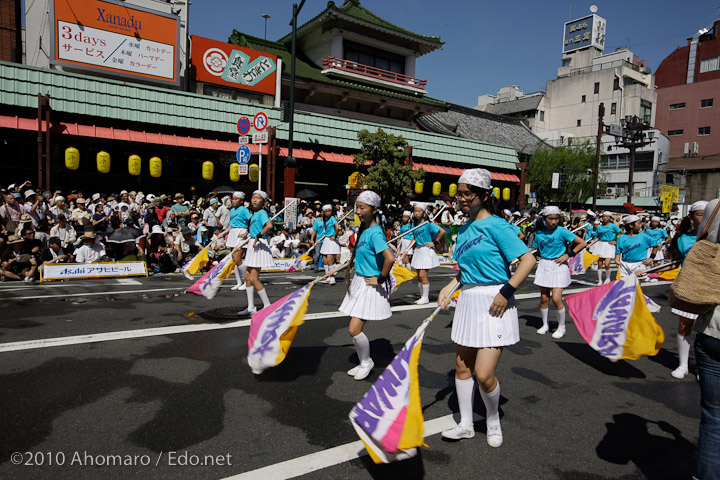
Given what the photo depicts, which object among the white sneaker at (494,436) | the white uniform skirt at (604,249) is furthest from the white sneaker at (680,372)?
the white uniform skirt at (604,249)

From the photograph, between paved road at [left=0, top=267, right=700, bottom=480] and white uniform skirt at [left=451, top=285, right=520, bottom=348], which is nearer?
paved road at [left=0, top=267, right=700, bottom=480]

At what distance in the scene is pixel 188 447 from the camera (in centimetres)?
360

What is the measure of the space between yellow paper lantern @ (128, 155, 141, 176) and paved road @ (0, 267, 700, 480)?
41.9 ft

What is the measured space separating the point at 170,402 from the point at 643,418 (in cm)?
460

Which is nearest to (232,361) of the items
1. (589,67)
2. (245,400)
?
(245,400)

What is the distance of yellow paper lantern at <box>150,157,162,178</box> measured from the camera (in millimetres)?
19416

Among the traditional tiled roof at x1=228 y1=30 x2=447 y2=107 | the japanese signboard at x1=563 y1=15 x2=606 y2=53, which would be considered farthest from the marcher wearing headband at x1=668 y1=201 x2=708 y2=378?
the japanese signboard at x1=563 y1=15 x2=606 y2=53

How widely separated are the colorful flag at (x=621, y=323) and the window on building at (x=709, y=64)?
226ft

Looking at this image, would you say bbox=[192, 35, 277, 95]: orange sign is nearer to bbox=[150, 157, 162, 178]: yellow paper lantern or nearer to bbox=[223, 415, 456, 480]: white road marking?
bbox=[150, 157, 162, 178]: yellow paper lantern

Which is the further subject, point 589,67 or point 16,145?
point 589,67

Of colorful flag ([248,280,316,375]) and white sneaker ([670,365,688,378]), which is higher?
colorful flag ([248,280,316,375])

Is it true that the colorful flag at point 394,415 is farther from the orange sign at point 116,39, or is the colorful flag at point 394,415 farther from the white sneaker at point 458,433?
the orange sign at point 116,39

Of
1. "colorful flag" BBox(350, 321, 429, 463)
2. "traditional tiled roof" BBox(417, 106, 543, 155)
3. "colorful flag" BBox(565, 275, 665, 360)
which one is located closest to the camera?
"colorful flag" BBox(350, 321, 429, 463)

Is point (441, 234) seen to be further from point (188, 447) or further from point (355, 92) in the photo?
point (355, 92)
